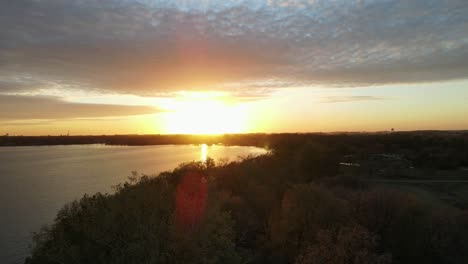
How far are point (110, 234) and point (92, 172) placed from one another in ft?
168

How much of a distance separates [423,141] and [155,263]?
10170cm

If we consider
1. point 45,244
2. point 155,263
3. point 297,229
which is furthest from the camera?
point 297,229

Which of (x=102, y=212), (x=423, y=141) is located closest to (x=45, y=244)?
(x=102, y=212)

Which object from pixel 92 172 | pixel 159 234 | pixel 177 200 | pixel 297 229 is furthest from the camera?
pixel 92 172

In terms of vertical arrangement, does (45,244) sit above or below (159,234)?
below

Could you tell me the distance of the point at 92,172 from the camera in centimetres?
6388

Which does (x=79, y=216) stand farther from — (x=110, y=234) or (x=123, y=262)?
(x=123, y=262)

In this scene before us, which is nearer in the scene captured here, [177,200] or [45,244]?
[45,244]

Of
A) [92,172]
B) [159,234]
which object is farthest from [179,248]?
[92,172]

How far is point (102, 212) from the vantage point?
1777 centimetres

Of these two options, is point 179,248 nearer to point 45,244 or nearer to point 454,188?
point 45,244

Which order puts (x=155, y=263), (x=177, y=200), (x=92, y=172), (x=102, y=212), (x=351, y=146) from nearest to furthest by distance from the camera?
(x=155, y=263), (x=102, y=212), (x=177, y=200), (x=92, y=172), (x=351, y=146)

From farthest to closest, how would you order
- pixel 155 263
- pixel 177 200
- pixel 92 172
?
pixel 92 172 < pixel 177 200 < pixel 155 263

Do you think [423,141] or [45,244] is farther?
[423,141]
